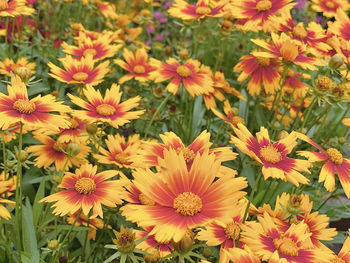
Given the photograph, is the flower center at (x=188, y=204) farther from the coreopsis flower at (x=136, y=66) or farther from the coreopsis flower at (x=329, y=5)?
the coreopsis flower at (x=329, y=5)

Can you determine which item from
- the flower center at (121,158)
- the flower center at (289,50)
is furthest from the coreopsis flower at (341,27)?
the flower center at (121,158)

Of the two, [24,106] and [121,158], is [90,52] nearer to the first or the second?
[121,158]

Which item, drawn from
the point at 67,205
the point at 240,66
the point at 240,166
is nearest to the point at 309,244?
the point at 67,205

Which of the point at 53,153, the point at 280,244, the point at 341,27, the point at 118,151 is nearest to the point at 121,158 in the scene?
the point at 118,151

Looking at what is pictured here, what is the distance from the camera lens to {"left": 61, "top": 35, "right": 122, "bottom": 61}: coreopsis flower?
182cm

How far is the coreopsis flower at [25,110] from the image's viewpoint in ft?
3.30

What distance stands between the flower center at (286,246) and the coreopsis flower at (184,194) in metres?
0.19

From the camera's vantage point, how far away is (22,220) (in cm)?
124

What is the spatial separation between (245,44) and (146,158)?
7.00 feet

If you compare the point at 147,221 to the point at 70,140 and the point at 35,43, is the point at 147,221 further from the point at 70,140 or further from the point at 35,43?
the point at 35,43

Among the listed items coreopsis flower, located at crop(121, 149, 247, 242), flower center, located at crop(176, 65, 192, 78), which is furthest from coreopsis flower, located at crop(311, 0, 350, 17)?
coreopsis flower, located at crop(121, 149, 247, 242)

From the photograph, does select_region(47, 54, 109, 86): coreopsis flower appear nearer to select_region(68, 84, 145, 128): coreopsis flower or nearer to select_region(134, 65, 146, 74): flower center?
select_region(68, 84, 145, 128): coreopsis flower

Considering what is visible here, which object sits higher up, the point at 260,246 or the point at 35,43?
the point at 260,246

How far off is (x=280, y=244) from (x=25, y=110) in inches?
29.1
